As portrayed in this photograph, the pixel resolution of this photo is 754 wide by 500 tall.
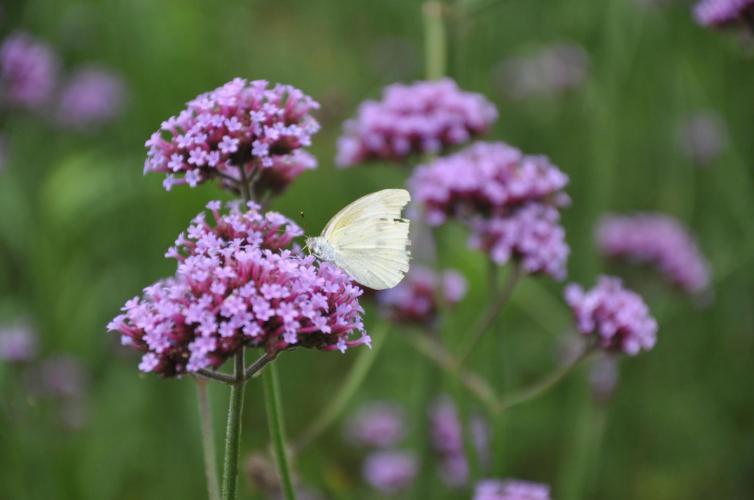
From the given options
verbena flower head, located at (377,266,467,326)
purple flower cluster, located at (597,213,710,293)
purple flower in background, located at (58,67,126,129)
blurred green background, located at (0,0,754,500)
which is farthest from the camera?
purple flower in background, located at (58,67,126,129)

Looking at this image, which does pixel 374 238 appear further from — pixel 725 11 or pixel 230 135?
pixel 725 11

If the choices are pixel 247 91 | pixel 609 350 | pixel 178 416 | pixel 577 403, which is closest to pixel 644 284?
pixel 577 403

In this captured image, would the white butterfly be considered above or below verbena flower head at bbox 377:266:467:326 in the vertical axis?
below

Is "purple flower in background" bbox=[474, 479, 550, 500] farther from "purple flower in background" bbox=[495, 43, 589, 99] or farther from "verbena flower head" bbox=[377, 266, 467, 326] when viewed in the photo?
"purple flower in background" bbox=[495, 43, 589, 99]

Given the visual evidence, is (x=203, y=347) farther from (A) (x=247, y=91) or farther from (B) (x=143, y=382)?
(B) (x=143, y=382)

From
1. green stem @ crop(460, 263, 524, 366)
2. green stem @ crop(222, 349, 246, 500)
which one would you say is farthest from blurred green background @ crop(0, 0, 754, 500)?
green stem @ crop(222, 349, 246, 500)

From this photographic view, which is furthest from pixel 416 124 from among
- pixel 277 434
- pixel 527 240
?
pixel 277 434
